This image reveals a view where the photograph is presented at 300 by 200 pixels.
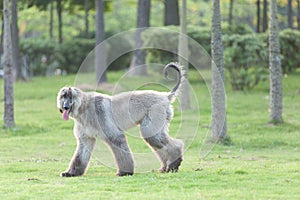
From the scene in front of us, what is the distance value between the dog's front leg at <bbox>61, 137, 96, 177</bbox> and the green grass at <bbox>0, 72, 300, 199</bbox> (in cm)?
24

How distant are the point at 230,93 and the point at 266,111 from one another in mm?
3862

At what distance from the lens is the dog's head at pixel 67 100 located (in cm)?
1114

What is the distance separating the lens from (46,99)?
25.1 m

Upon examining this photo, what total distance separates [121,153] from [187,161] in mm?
2549

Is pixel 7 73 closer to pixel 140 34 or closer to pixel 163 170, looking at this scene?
pixel 163 170

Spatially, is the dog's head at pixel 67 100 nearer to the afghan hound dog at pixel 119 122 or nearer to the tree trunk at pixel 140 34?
the afghan hound dog at pixel 119 122

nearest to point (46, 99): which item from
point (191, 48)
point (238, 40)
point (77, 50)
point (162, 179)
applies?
point (191, 48)

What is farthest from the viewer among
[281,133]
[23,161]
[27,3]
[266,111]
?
[27,3]

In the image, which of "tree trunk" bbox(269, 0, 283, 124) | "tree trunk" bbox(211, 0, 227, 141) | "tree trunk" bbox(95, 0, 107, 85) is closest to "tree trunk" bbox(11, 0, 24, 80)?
"tree trunk" bbox(95, 0, 107, 85)

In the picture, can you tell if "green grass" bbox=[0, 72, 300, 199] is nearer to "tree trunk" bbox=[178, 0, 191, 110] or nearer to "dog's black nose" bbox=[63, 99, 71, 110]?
"tree trunk" bbox=[178, 0, 191, 110]

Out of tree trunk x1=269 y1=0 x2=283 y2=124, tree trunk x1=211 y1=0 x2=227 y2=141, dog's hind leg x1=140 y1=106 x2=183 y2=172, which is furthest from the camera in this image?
tree trunk x1=269 y1=0 x2=283 y2=124

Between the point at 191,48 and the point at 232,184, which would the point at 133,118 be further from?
the point at 191,48

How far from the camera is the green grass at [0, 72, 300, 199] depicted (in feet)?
31.5

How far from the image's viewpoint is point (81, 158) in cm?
1158
